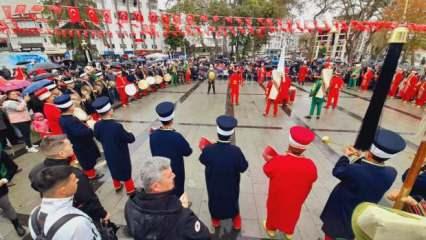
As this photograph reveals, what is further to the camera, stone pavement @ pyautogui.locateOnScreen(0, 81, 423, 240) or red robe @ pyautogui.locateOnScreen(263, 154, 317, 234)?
stone pavement @ pyautogui.locateOnScreen(0, 81, 423, 240)

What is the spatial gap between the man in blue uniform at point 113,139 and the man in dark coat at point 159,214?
2.02m

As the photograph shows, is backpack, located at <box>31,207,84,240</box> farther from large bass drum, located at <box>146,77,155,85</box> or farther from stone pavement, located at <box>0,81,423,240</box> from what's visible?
large bass drum, located at <box>146,77,155,85</box>

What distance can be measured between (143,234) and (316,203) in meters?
3.19

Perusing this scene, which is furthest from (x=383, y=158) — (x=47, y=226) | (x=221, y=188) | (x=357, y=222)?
(x=47, y=226)

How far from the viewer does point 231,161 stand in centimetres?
245

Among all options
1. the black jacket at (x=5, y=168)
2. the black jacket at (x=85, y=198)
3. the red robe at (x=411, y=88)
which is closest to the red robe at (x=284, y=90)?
the red robe at (x=411, y=88)

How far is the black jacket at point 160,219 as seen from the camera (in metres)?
1.30

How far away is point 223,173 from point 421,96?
1184 centimetres

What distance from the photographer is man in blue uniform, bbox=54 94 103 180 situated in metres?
3.37

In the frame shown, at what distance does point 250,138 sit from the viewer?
6.19 metres

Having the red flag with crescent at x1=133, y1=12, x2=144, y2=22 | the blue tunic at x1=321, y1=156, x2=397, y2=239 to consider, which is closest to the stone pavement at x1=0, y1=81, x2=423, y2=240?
the blue tunic at x1=321, y1=156, x2=397, y2=239

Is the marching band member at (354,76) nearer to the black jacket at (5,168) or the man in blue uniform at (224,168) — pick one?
the man in blue uniform at (224,168)

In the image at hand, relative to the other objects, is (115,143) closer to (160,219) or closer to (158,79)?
(160,219)

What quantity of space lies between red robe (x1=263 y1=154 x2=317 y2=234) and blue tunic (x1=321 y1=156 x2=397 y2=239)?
27cm
